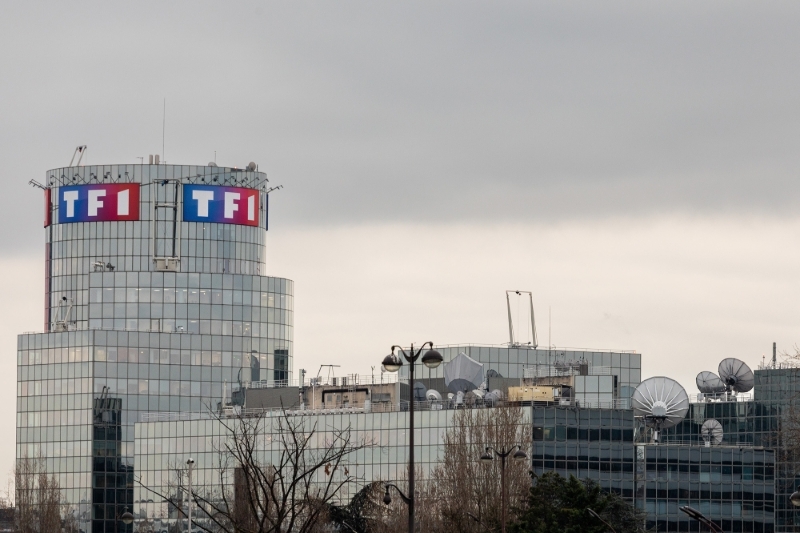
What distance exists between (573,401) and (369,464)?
744 inches

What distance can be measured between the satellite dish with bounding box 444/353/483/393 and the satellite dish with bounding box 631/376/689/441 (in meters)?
15.2

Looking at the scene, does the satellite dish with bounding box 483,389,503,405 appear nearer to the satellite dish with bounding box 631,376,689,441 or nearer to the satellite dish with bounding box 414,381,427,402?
the satellite dish with bounding box 631,376,689,441

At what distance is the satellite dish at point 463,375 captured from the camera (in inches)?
6585

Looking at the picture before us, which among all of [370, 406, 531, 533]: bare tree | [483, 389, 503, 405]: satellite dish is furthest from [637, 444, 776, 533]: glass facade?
[370, 406, 531, 533]: bare tree

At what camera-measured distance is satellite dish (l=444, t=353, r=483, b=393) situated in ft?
549

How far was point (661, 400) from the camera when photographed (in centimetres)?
15962

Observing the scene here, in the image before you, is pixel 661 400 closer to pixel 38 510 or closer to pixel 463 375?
pixel 463 375

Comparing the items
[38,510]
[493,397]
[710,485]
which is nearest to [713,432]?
[710,485]

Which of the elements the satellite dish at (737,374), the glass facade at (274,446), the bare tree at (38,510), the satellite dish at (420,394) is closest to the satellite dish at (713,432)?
the satellite dish at (737,374)

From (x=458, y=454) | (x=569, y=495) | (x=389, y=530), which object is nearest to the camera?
(x=569, y=495)

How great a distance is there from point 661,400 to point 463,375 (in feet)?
60.7

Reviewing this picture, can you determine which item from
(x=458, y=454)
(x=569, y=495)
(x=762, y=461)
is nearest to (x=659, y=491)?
(x=762, y=461)

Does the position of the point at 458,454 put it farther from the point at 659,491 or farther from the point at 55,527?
the point at 55,527

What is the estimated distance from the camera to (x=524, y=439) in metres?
141
